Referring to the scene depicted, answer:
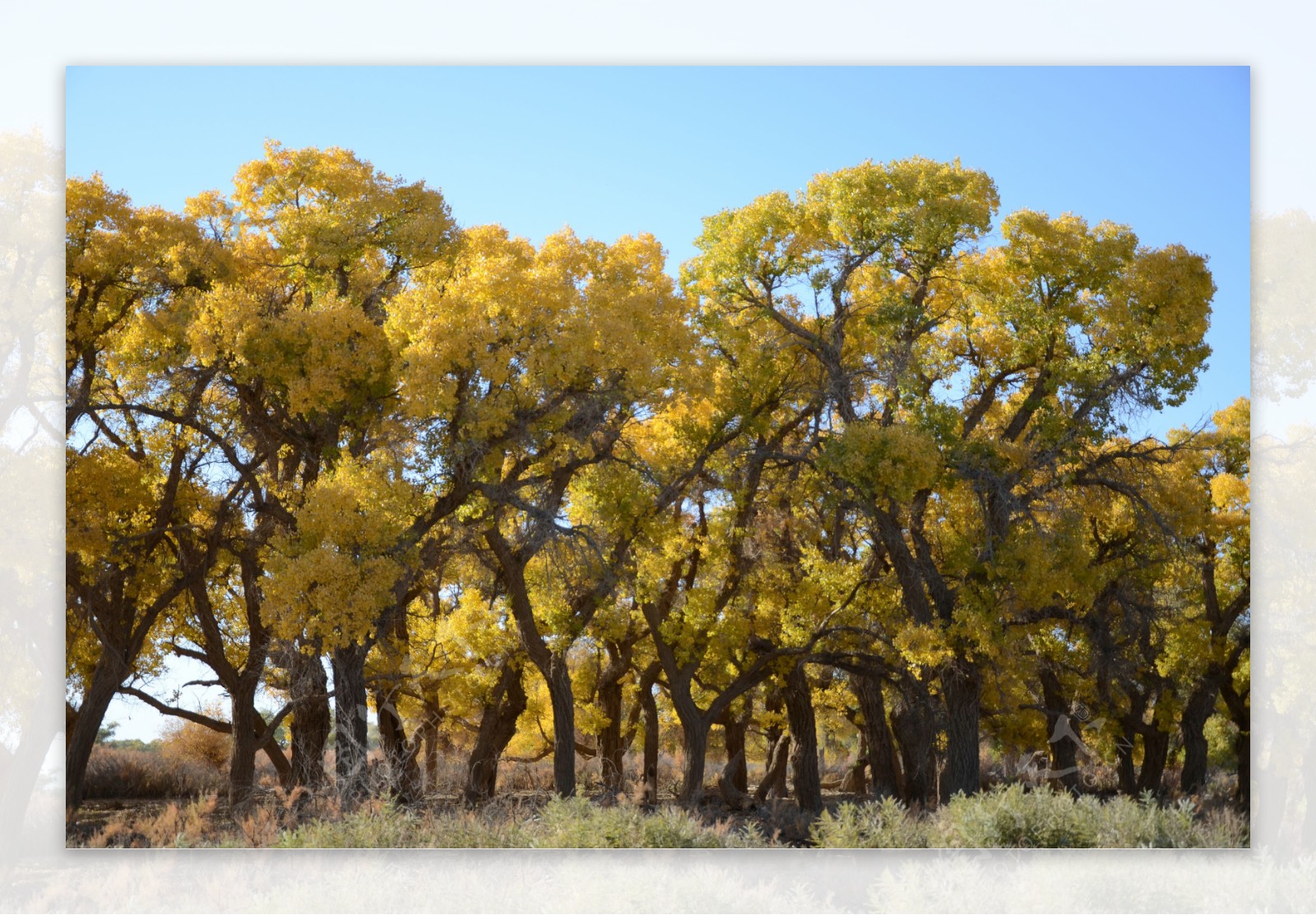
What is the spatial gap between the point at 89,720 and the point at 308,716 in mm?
1591

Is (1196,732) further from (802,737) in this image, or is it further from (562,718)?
(562,718)

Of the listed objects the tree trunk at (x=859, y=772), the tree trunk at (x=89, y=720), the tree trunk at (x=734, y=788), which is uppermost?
the tree trunk at (x=89, y=720)

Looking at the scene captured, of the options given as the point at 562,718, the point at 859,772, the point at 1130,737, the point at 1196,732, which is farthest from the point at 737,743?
the point at 1196,732

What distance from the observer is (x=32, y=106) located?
753cm

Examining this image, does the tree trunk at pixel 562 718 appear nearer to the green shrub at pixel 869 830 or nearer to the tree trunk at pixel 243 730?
the tree trunk at pixel 243 730

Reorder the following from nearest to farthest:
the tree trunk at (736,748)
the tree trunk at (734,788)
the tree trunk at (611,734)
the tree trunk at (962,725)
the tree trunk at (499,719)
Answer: the tree trunk at (962,725), the tree trunk at (734,788), the tree trunk at (499,719), the tree trunk at (611,734), the tree trunk at (736,748)

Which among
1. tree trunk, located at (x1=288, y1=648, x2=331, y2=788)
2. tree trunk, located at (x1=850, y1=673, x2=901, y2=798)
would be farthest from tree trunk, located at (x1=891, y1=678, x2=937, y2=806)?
tree trunk, located at (x1=288, y1=648, x2=331, y2=788)

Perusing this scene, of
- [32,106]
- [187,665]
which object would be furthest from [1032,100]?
[187,665]

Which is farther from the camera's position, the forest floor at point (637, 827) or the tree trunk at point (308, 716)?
the tree trunk at point (308, 716)

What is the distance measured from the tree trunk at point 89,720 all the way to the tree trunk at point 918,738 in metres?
6.16

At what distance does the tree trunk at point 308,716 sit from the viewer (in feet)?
28.6

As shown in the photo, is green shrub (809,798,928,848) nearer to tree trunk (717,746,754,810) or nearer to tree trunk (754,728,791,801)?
tree trunk (717,746,754,810)

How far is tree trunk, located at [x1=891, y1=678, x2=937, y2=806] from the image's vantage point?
10.5 m

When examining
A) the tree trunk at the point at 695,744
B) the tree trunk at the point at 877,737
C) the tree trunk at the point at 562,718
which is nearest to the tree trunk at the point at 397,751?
the tree trunk at the point at 562,718
